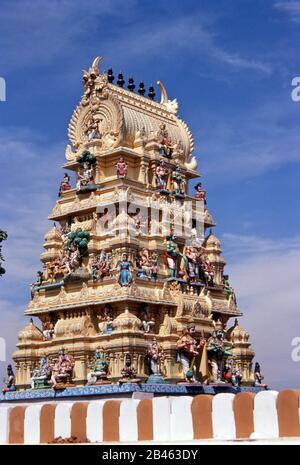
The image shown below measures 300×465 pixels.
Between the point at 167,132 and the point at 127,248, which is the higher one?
the point at 167,132

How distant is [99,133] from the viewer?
127ft

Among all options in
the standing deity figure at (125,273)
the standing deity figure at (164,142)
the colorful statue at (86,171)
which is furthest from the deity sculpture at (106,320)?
the standing deity figure at (164,142)

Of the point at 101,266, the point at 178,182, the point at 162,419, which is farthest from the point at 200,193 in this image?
the point at 162,419

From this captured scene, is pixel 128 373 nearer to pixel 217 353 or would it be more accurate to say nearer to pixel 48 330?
pixel 217 353

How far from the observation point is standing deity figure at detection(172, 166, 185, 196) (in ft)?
128

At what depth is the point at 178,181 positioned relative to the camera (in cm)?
3950

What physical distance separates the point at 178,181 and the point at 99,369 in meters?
11.7

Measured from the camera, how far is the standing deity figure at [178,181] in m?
39.1

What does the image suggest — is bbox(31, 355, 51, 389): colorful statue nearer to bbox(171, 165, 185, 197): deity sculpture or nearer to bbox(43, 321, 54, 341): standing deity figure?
bbox(43, 321, 54, 341): standing deity figure

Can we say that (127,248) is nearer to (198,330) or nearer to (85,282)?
(85,282)

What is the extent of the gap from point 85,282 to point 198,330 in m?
5.86
